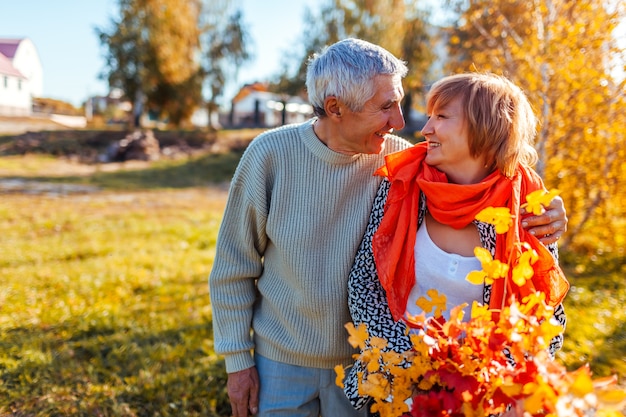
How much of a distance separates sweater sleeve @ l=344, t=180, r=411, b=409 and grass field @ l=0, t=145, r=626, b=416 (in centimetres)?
157

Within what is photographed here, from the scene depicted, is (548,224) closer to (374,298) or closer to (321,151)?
(374,298)

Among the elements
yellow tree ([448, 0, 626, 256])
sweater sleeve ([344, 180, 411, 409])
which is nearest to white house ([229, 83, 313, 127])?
yellow tree ([448, 0, 626, 256])

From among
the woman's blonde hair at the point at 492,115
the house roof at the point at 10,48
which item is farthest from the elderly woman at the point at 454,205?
the house roof at the point at 10,48

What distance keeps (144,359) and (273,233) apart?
2007mm

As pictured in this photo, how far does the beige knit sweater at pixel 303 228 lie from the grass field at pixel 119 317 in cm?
129

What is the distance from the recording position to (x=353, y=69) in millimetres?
1789

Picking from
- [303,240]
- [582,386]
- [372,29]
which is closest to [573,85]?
[303,240]

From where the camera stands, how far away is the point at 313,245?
1.95 meters

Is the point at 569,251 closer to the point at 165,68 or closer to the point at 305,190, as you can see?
the point at 305,190

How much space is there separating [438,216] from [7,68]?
862 centimetres

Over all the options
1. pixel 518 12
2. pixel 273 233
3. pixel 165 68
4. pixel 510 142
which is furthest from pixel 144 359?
pixel 165 68

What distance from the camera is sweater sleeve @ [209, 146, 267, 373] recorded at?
2.03m

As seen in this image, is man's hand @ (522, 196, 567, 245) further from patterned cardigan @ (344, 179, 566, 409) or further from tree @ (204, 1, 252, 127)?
tree @ (204, 1, 252, 127)

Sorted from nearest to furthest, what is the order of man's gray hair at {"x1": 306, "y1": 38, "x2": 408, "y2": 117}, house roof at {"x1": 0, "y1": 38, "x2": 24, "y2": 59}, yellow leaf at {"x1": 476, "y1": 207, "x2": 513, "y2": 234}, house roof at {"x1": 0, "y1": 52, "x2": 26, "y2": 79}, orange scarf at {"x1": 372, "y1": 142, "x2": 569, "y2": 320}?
yellow leaf at {"x1": 476, "y1": 207, "x2": 513, "y2": 234} → orange scarf at {"x1": 372, "y1": 142, "x2": 569, "y2": 320} → man's gray hair at {"x1": 306, "y1": 38, "x2": 408, "y2": 117} → house roof at {"x1": 0, "y1": 52, "x2": 26, "y2": 79} → house roof at {"x1": 0, "y1": 38, "x2": 24, "y2": 59}
